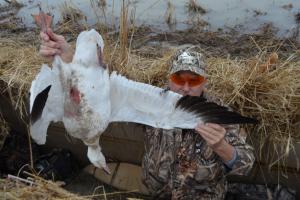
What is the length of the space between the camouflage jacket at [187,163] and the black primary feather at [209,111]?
0.56 meters

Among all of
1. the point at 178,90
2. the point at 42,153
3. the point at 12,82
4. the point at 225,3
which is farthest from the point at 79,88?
the point at 225,3

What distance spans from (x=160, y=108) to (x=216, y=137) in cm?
39

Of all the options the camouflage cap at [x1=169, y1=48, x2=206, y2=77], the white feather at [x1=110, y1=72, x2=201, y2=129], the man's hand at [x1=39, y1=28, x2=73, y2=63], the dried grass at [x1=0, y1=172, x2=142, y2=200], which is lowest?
the dried grass at [x1=0, y1=172, x2=142, y2=200]

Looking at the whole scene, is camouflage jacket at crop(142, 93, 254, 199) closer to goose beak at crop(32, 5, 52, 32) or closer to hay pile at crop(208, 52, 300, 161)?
hay pile at crop(208, 52, 300, 161)

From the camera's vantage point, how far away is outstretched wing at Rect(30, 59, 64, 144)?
2840 mm

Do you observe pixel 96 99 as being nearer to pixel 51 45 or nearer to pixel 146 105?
pixel 146 105

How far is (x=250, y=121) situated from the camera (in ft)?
8.64

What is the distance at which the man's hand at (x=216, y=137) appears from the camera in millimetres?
2836

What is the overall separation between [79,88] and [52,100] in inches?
8.6

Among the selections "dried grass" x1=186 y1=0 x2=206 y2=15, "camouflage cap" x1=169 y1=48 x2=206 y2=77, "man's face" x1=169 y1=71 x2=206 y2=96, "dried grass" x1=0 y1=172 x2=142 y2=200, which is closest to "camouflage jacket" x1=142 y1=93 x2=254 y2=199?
"man's face" x1=169 y1=71 x2=206 y2=96

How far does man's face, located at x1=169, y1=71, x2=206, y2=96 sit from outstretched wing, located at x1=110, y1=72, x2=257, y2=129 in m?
0.35

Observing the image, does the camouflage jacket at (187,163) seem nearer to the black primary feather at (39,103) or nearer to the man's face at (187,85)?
the man's face at (187,85)

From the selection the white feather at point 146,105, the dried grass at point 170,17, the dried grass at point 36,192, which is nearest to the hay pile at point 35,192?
the dried grass at point 36,192

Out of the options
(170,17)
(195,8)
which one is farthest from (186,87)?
(195,8)
